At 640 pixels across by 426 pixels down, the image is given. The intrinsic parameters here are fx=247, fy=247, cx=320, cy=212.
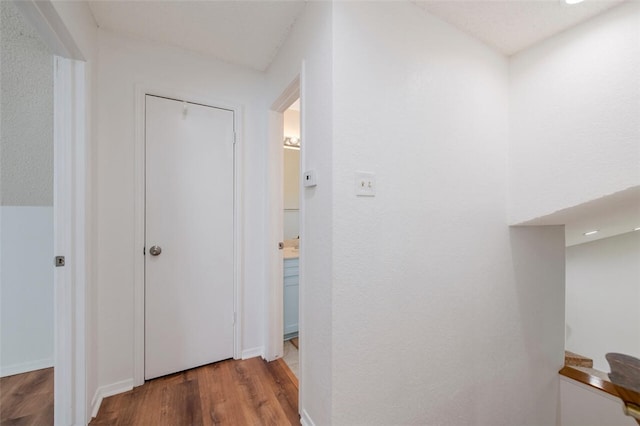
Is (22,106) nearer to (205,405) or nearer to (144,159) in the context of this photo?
(144,159)

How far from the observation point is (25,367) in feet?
5.82

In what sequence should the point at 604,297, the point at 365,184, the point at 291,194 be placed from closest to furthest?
1. the point at 365,184
2. the point at 291,194
3. the point at 604,297

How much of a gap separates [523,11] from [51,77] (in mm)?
2696

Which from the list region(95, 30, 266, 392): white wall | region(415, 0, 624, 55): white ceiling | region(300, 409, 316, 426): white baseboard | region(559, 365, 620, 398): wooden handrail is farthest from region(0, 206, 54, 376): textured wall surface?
region(559, 365, 620, 398): wooden handrail

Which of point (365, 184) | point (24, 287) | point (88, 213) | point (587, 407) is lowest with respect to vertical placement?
point (587, 407)

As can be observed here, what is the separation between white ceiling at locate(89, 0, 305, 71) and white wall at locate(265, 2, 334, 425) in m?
0.17

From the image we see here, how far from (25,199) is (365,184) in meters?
2.31

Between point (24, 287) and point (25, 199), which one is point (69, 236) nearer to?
point (25, 199)

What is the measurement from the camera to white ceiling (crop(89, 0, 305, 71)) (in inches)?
58.1

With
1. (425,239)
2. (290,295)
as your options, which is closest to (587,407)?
(425,239)

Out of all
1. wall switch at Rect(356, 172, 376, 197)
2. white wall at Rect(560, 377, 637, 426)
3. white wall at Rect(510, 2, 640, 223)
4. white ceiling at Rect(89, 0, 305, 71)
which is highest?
white ceiling at Rect(89, 0, 305, 71)

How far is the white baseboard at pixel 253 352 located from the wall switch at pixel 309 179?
1.59 m

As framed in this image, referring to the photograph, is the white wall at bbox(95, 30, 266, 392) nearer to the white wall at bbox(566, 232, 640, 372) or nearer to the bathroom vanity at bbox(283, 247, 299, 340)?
the bathroom vanity at bbox(283, 247, 299, 340)

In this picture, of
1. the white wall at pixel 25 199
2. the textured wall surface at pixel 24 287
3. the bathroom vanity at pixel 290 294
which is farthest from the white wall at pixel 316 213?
the textured wall surface at pixel 24 287
